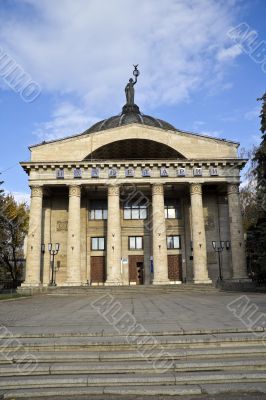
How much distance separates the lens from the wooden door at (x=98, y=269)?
37.9m

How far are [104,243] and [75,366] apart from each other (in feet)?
102

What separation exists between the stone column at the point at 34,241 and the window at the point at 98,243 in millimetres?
5555

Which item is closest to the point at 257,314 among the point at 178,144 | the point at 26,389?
the point at 26,389

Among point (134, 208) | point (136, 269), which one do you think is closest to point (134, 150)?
point (134, 208)

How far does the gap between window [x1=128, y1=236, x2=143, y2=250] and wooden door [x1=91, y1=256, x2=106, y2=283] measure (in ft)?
9.75

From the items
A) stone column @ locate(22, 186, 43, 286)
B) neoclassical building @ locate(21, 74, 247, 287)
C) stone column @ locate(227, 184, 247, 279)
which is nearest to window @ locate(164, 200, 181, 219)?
neoclassical building @ locate(21, 74, 247, 287)

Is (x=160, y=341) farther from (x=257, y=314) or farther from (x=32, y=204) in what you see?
(x=32, y=204)

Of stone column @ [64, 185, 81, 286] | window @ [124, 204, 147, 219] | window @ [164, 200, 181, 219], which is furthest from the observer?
window @ [164, 200, 181, 219]

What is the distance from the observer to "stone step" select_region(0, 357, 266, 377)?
23.9ft

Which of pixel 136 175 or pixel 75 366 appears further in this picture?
pixel 136 175

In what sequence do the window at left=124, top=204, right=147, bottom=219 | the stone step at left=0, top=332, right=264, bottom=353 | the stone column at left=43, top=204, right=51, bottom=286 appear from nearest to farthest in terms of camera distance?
1. the stone step at left=0, top=332, right=264, bottom=353
2. the stone column at left=43, top=204, right=51, bottom=286
3. the window at left=124, top=204, right=147, bottom=219

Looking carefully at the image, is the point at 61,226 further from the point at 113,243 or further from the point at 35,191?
the point at 113,243

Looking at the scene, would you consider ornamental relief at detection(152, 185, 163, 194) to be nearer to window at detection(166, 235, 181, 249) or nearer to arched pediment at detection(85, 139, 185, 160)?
arched pediment at detection(85, 139, 185, 160)

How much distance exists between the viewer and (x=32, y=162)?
3566cm
